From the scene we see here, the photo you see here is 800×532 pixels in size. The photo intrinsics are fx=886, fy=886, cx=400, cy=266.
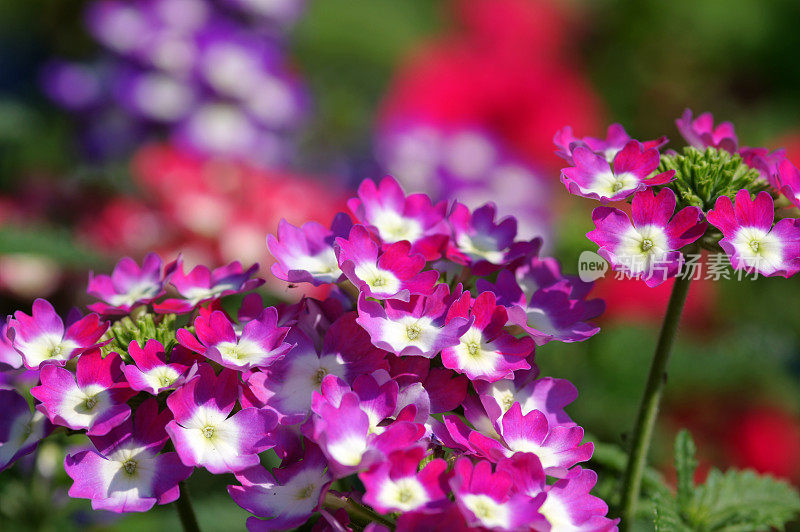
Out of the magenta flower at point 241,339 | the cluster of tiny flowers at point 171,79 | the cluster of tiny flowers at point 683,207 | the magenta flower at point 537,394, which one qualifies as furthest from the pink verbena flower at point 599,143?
the cluster of tiny flowers at point 171,79

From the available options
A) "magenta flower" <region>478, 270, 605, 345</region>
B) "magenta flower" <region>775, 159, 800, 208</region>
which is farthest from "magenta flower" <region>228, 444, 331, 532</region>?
"magenta flower" <region>775, 159, 800, 208</region>

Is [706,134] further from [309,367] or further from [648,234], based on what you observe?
[309,367]

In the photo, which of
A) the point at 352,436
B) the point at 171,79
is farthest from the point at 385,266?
the point at 171,79

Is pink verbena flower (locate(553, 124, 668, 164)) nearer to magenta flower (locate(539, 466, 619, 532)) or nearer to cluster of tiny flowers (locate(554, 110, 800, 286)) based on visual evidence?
cluster of tiny flowers (locate(554, 110, 800, 286))

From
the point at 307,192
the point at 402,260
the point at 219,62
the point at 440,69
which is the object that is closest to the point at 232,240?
the point at 307,192

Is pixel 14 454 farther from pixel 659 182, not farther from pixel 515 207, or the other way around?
pixel 515 207
